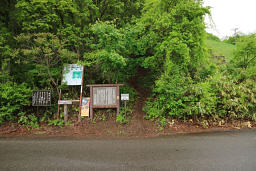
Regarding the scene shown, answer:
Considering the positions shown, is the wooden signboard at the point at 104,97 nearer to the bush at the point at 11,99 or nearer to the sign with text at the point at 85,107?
the sign with text at the point at 85,107

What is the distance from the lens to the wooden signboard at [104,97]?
7871mm

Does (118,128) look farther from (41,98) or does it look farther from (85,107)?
(41,98)

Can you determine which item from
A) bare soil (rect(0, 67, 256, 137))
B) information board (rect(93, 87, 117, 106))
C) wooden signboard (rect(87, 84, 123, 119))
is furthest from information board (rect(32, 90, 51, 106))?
information board (rect(93, 87, 117, 106))

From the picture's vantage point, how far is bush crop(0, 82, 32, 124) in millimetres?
7199

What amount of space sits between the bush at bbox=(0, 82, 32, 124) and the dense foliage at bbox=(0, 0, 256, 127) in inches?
1.5

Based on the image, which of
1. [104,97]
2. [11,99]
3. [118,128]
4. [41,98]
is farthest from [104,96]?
[11,99]

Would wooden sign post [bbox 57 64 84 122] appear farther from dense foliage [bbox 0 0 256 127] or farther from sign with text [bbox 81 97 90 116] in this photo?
sign with text [bbox 81 97 90 116]

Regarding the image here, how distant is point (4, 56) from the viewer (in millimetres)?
8305

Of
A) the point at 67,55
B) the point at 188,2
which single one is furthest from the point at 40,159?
the point at 188,2

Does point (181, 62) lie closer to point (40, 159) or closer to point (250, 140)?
point (250, 140)

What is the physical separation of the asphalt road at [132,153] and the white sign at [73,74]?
3268 mm

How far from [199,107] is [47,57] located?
8.11 metres

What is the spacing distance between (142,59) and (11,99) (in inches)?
285

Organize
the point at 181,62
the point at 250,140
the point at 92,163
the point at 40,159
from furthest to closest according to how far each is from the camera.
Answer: the point at 181,62
the point at 250,140
the point at 40,159
the point at 92,163
